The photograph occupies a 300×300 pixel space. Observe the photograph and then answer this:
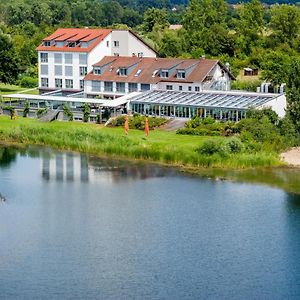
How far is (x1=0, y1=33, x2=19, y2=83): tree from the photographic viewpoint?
57.1 metres

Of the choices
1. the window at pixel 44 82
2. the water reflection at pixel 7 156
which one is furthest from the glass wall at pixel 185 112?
the window at pixel 44 82

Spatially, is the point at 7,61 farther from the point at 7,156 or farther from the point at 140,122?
the point at 7,156

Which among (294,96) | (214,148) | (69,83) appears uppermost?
(69,83)

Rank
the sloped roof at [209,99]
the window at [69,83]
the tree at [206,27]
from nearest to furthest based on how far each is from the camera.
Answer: the sloped roof at [209,99]
the window at [69,83]
the tree at [206,27]

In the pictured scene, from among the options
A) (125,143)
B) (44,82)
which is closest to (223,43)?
(44,82)

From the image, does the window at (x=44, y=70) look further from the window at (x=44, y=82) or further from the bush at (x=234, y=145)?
the bush at (x=234, y=145)

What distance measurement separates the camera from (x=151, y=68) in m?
52.5

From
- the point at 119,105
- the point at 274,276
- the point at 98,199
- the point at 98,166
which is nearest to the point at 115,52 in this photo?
the point at 119,105

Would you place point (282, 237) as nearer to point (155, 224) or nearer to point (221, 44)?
point (155, 224)

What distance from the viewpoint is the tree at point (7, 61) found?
57.1 m

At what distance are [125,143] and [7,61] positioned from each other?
63.6ft

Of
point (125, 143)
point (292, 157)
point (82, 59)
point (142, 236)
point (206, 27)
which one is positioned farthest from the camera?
point (206, 27)

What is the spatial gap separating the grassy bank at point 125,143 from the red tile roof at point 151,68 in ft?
20.1

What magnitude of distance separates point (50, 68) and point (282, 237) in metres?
31.9
